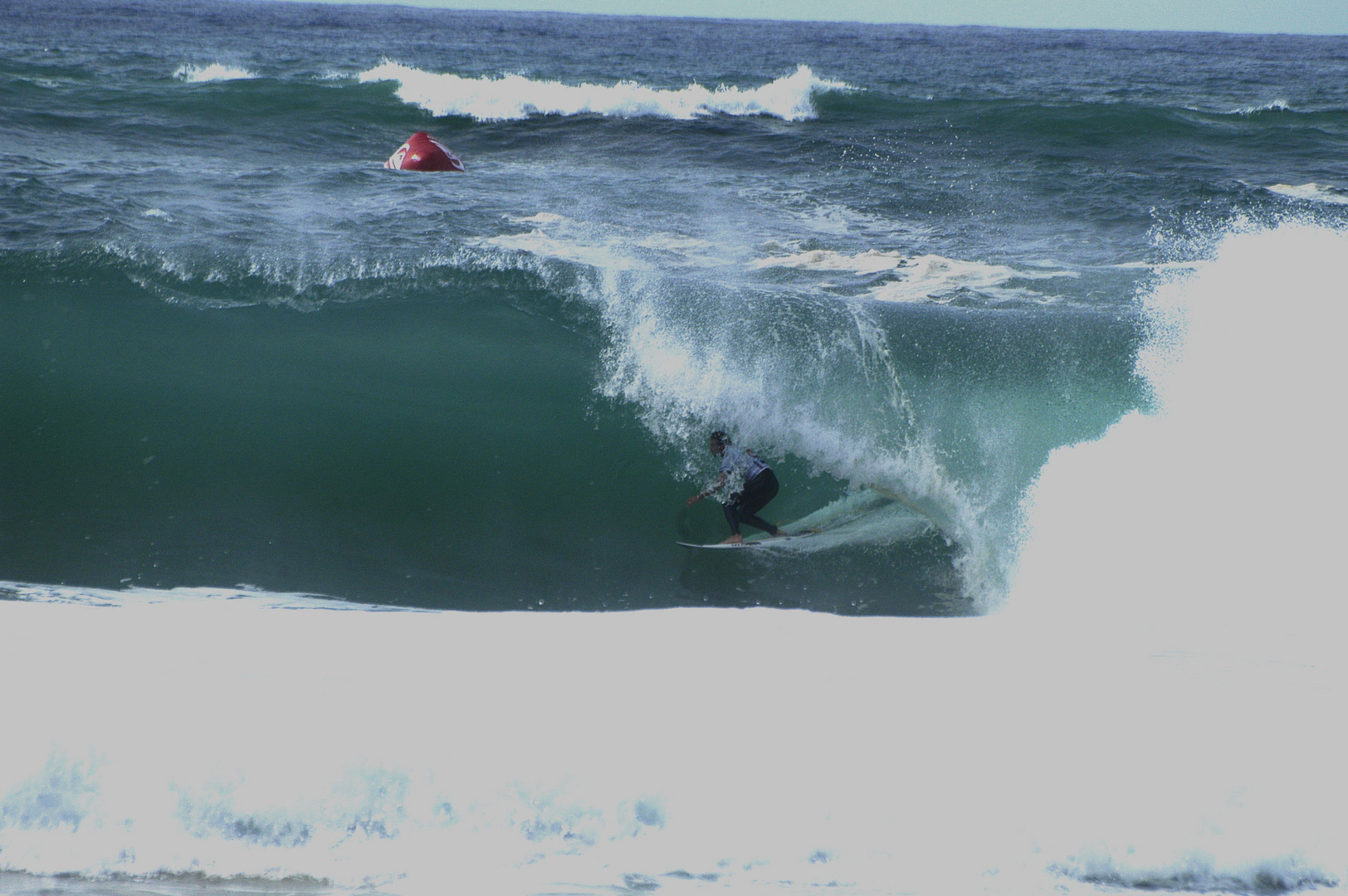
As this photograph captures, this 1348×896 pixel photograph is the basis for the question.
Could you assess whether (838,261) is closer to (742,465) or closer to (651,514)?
(742,465)

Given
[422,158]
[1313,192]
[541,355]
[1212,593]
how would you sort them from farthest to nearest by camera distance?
1. [1313,192]
2. [422,158]
3. [541,355]
4. [1212,593]

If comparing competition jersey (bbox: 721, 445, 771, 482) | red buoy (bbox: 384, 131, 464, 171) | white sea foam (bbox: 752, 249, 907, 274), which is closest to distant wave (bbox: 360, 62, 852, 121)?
red buoy (bbox: 384, 131, 464, 171)

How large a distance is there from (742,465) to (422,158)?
1065 centimetres

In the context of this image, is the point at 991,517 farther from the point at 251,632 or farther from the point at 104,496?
the point at 104,496

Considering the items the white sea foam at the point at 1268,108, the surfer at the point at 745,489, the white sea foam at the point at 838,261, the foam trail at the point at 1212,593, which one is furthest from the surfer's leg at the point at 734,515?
the white sea foam at the point at 1268,108

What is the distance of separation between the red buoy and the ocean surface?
2.00ft

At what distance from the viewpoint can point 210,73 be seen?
23.5m

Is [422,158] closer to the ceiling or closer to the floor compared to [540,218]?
closer to the ceiling

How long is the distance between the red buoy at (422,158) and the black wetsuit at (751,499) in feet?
34.5

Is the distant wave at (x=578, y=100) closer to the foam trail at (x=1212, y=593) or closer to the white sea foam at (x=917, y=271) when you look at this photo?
the white sea foam at (x=917, y=271)

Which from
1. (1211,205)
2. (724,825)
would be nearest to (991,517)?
(724,825)

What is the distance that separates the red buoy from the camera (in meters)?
15.0

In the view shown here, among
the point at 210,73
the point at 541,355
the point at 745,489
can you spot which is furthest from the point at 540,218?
the point at 210,73

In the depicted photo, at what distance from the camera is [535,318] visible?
8.96 meters
